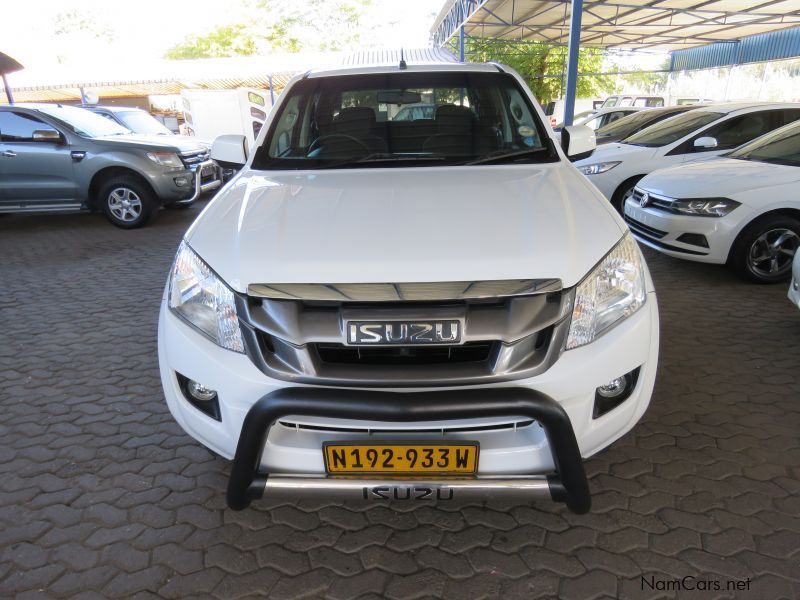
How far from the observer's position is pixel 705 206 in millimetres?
4594

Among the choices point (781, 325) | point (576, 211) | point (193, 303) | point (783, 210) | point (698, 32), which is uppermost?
point (698, 32)

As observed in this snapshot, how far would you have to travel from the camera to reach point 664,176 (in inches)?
204

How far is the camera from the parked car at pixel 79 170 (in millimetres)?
7121

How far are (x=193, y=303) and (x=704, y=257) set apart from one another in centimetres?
429

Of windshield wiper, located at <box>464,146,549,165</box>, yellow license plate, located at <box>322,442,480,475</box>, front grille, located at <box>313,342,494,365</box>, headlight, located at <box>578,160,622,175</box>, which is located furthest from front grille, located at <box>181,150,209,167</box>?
yellow license plate, located at <box>322,442,480,475</box>

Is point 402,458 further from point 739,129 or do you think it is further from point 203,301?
point 739,129

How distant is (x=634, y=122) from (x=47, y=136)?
8.95 m

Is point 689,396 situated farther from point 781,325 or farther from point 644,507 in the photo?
point 781,325

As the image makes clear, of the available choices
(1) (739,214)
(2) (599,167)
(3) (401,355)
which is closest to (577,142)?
(3) (401,355)

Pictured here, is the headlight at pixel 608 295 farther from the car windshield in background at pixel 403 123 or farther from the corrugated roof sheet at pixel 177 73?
the corrugated roof sheet at pixel 177 73

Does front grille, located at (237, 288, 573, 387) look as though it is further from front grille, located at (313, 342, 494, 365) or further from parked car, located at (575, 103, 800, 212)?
parked car, located at (575, 103, 800, 212)

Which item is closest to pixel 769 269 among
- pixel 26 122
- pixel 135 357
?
pixel 135 357

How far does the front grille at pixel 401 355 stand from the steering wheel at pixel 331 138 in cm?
140

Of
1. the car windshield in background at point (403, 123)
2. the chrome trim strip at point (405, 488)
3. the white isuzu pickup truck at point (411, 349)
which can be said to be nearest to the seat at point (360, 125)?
the car windshield in background at point (403, 123)
